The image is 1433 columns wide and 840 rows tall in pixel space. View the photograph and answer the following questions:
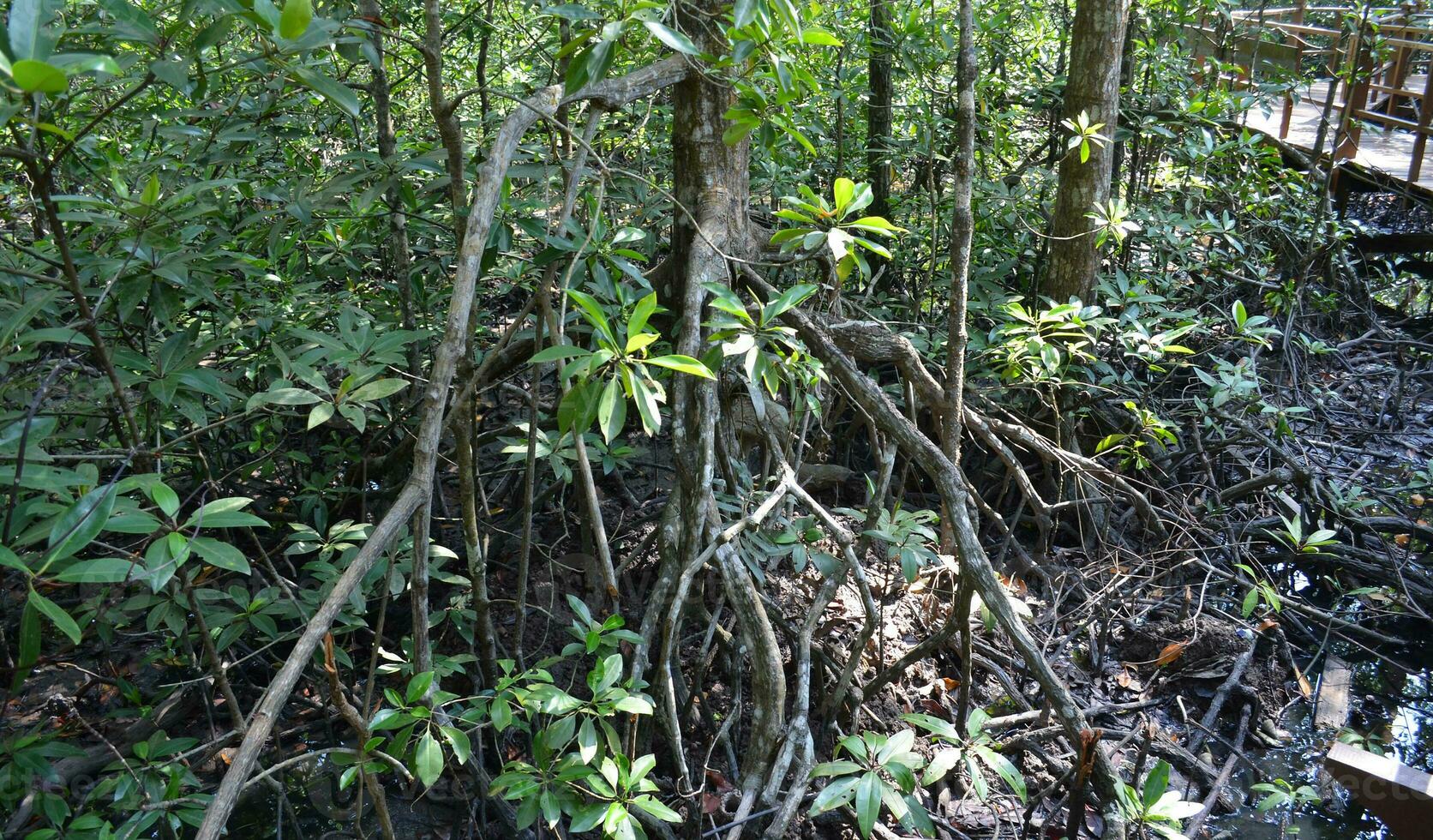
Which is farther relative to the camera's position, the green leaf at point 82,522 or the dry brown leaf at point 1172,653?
the dry brown leaf at point 1172,653

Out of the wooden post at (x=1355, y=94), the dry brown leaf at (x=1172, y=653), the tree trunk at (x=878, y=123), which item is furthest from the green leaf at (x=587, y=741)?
the wooden post at (x=1355, y=94)

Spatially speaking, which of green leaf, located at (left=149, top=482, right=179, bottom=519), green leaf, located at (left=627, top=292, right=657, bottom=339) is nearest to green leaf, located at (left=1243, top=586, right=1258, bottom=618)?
green leaf, located at (left=627, top=292, right=657, bottom=339)

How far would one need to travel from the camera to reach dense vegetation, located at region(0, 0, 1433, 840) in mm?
1791

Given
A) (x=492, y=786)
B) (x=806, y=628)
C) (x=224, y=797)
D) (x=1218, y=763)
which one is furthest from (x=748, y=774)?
(x=1218, y=763)

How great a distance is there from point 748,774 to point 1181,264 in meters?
3.79

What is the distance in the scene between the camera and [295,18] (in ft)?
4.39

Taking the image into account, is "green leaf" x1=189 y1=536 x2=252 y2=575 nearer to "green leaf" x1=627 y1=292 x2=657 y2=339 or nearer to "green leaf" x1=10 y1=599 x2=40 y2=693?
"green leaf" x1=10 y1=599 x2=40 y2=693

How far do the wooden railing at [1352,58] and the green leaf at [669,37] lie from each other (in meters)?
4.28

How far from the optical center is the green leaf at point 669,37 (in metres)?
1.54

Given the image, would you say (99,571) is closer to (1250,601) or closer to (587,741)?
(587,741)

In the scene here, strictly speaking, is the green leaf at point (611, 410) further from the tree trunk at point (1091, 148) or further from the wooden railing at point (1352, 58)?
the wooden railing at point (1352, 58)

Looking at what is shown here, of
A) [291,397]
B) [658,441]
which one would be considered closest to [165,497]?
[291,397]

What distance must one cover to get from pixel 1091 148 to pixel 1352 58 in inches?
143

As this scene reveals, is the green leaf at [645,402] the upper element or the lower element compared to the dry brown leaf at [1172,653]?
upper
